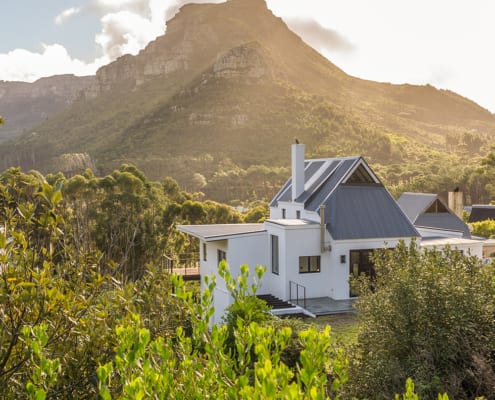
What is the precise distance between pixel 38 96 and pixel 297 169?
7274 inches

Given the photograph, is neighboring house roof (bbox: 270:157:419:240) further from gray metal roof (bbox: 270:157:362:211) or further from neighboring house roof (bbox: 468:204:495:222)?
neighboring house roof (bbox: 468:204:495:222)

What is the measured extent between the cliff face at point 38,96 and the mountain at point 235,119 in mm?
37227

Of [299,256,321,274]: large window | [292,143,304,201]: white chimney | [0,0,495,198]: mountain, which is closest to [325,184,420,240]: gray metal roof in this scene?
[299,256,321,274]: large window

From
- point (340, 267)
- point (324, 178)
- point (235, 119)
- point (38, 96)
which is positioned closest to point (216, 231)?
point (324, 178)

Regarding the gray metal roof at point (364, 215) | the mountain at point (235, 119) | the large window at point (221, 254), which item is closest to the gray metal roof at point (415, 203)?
the gray metal roof at point (364, 215)

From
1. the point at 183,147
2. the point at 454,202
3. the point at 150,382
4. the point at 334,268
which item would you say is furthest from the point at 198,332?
the point at 183,147

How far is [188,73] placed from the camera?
404ft

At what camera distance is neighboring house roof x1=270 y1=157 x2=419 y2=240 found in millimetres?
20375

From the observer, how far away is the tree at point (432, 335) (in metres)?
7.68

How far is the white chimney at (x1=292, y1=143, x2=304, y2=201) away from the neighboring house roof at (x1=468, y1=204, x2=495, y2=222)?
23.1 m

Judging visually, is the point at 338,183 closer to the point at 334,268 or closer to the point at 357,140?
the point at 334,268

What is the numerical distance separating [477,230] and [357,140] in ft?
173

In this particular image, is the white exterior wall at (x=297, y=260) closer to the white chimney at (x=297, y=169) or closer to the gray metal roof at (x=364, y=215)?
the gray metal roof at (x=364, y=215)

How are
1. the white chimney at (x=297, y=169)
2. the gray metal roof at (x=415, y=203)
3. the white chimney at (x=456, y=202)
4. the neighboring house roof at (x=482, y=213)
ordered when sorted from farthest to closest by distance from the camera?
the neighboring house roof at (x=482, y=213) < the white chimney at (x=456, y=202) < the gray metal roof at (x=415, y=203) < the white chimney at (x=297, y=169)
